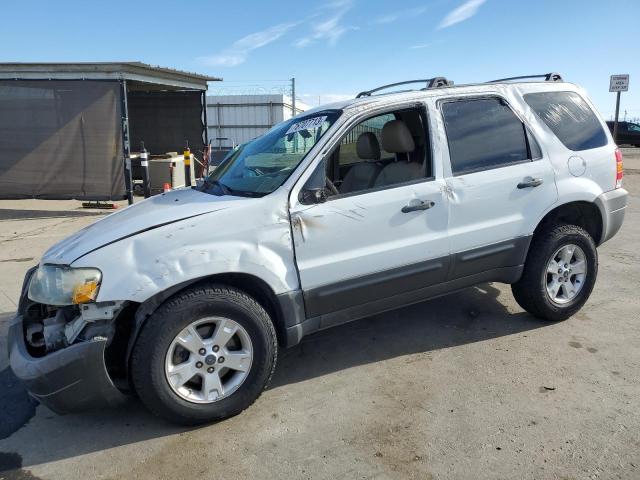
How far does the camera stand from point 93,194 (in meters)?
10.6

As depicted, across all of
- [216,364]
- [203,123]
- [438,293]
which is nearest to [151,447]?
[216,364]

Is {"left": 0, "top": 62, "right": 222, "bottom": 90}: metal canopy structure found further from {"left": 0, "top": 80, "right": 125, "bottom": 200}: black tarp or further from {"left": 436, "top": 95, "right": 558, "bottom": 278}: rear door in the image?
{"left": 436, "top": 95, "right": 558, "bottom": 278}: rear door

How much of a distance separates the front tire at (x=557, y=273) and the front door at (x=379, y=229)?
0.89 metres

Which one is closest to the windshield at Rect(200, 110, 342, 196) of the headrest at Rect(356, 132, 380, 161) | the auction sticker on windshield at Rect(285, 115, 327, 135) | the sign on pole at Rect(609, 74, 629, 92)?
the auction sticker on windshield at Rect(285, 115, 327, 135)

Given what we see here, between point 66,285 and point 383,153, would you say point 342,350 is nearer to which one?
point 383,153

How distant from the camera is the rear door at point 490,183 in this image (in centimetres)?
371

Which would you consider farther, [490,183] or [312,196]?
[490,183]

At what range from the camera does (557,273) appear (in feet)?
13.8

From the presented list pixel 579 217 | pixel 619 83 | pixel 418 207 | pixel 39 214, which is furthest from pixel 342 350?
pixel 619 83

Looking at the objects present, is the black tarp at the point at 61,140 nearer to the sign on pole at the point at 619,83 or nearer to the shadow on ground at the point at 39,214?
the shadow on ground at the point at 39,214

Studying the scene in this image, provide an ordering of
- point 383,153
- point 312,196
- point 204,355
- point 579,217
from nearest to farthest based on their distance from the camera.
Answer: point 204,355 < point 312,196 < point 383,153 < point 579,217

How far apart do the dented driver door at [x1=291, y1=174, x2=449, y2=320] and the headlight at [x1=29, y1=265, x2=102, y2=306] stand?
3.82ft

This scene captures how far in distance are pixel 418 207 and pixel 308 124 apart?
3.26 ft

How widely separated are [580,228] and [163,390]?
346 centimetres
